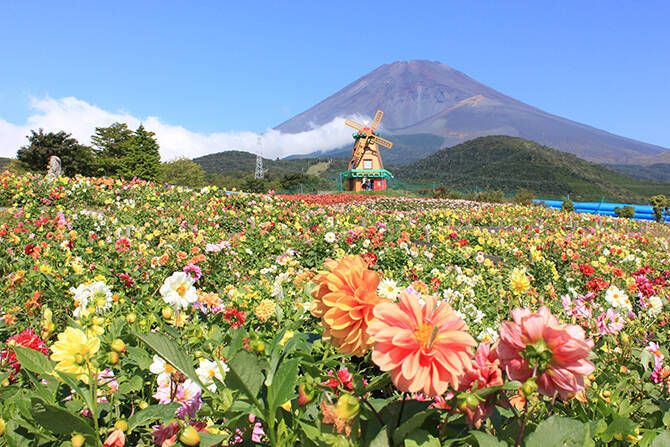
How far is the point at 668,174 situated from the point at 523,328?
660 feet

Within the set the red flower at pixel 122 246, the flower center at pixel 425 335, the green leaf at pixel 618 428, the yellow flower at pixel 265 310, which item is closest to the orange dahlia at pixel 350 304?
the flower center at pixel 425 335

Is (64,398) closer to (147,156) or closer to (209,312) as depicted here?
(209,312)

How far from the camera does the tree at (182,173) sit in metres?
50.4

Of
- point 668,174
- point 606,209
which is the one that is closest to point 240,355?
point 606,209

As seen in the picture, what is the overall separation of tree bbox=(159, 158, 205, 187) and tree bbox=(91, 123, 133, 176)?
10059 millimetres

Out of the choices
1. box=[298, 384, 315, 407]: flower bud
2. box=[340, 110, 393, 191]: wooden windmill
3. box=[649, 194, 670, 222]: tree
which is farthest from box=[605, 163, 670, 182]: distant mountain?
box=[298, 384, 315, 407]: flower bud

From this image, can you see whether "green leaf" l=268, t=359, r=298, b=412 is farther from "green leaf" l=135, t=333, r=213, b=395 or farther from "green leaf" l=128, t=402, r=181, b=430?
"green leaf" l=128, t=402, r=181, b=430

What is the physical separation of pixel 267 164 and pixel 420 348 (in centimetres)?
11211

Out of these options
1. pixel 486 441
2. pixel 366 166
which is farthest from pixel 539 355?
pixel 366 166

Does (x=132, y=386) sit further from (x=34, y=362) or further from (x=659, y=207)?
(x=659, y=207)

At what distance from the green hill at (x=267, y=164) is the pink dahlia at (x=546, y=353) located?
97700mm

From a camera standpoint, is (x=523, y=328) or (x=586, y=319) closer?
(x=523, y=328)

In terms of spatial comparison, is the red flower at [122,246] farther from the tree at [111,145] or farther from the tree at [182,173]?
the tree at [182,173]

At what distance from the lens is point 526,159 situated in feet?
223
